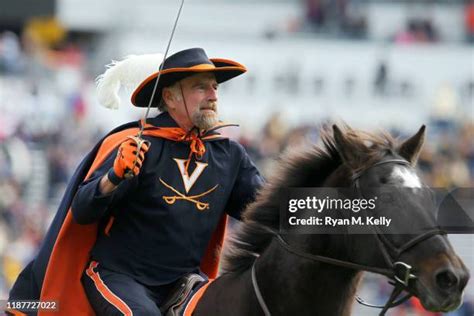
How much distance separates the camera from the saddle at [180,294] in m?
5.32

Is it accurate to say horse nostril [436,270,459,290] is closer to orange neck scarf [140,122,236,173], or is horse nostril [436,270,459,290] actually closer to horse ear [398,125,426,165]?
horse ear [398,125,426,165]

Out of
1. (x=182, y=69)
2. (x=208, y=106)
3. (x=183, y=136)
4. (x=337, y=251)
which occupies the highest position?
(x=182, y=69)

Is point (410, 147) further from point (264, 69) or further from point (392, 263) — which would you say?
point (264, 69)

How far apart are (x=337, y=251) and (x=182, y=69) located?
121cm

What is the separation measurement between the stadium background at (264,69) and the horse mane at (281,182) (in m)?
11.3

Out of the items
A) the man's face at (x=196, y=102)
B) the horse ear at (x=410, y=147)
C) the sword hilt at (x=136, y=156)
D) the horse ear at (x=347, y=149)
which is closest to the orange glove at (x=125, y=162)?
the sword hilt at (x=136, y=156)

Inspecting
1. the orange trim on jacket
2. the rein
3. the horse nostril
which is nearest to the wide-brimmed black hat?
the orange trim on jacket

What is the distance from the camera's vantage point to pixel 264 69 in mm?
23688

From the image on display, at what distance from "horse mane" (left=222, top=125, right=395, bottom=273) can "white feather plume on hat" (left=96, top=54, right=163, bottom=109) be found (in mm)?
988

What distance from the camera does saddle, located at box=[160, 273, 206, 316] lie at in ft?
17.5

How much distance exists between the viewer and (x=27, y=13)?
2339 cm

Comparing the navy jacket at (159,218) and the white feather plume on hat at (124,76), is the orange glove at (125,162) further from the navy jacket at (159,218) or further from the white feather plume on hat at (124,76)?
the white feather plume on hat at (124,76)

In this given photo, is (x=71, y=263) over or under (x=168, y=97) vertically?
under

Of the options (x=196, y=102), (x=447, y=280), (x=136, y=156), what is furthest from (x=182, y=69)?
(x=447, y=280)
